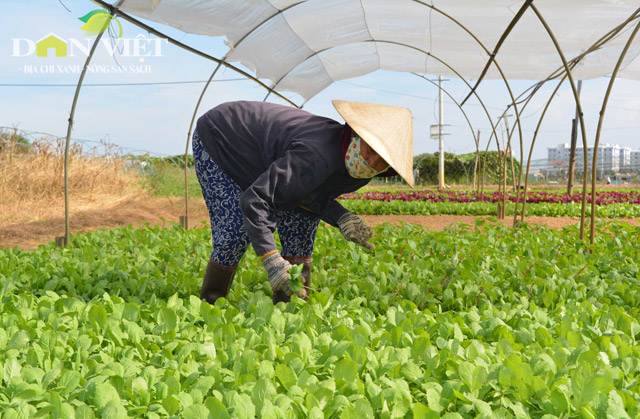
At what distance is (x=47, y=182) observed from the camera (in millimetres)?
9914

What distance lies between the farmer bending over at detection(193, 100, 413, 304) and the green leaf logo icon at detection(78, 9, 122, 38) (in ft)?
9.70

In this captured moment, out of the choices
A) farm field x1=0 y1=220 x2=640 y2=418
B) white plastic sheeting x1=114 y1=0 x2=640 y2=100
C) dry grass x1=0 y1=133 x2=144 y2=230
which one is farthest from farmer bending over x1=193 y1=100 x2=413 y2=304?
dry grass x1=0 y1=133 x2=144 y2=230

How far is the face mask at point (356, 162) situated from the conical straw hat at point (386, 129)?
0.10m

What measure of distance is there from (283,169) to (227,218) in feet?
1.81

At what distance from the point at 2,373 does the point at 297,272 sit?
3.67 feet

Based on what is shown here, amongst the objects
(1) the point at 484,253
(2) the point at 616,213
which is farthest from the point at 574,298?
(2) the point at 616,213

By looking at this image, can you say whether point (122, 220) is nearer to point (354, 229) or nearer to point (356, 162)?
point (354, 229)

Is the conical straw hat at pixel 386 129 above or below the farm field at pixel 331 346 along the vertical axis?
above

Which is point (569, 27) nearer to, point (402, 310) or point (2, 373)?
point (402, 310)

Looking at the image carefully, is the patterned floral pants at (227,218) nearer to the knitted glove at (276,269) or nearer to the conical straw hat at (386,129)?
the knitted glove at (276,269)

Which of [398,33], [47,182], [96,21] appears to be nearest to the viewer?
[96,21]

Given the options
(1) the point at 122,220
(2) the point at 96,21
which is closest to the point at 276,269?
(2) the point at 96,21

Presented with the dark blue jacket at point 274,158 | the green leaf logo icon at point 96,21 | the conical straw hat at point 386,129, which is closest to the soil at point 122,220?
the green leaf logo icon at point 96,21

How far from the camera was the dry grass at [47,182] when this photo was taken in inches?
358
